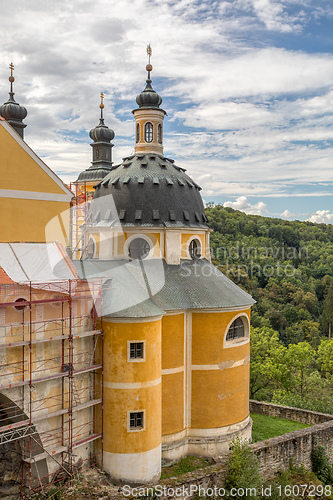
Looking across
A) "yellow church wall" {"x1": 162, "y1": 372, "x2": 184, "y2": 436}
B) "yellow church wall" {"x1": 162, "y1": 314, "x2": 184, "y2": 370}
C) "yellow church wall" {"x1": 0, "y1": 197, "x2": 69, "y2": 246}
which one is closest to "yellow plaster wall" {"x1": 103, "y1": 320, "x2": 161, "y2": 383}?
"yellow church wall" {"x1": 162, "y1": 314, "x2": 184, "y2": 370}

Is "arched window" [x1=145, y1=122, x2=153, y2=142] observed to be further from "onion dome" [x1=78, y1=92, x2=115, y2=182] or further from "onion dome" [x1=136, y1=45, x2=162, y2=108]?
"onion dome" [x1=78, y1=92, x2=115, y2=182]

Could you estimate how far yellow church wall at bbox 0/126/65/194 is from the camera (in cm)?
1511

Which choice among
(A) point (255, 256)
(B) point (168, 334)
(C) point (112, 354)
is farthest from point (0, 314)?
(A) point (255, 256)

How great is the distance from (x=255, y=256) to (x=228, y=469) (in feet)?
206

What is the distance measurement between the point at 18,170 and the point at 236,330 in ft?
38.6

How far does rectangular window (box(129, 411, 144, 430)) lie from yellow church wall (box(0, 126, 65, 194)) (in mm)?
8685

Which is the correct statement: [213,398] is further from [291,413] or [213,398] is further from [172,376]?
[291,413]

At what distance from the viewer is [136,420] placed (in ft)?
55.7

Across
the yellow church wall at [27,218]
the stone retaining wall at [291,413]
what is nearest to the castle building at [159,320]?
the yellow church wall at [27,218]

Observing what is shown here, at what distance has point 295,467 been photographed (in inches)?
786

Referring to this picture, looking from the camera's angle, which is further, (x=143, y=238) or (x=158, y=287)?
(x=143, y=238)

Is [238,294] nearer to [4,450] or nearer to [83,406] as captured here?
[83,406]

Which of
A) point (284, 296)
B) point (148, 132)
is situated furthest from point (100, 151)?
point (284, 296)

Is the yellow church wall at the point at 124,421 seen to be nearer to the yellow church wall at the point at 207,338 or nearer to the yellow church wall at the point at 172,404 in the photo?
the yellow church wall at the point at 172,404
